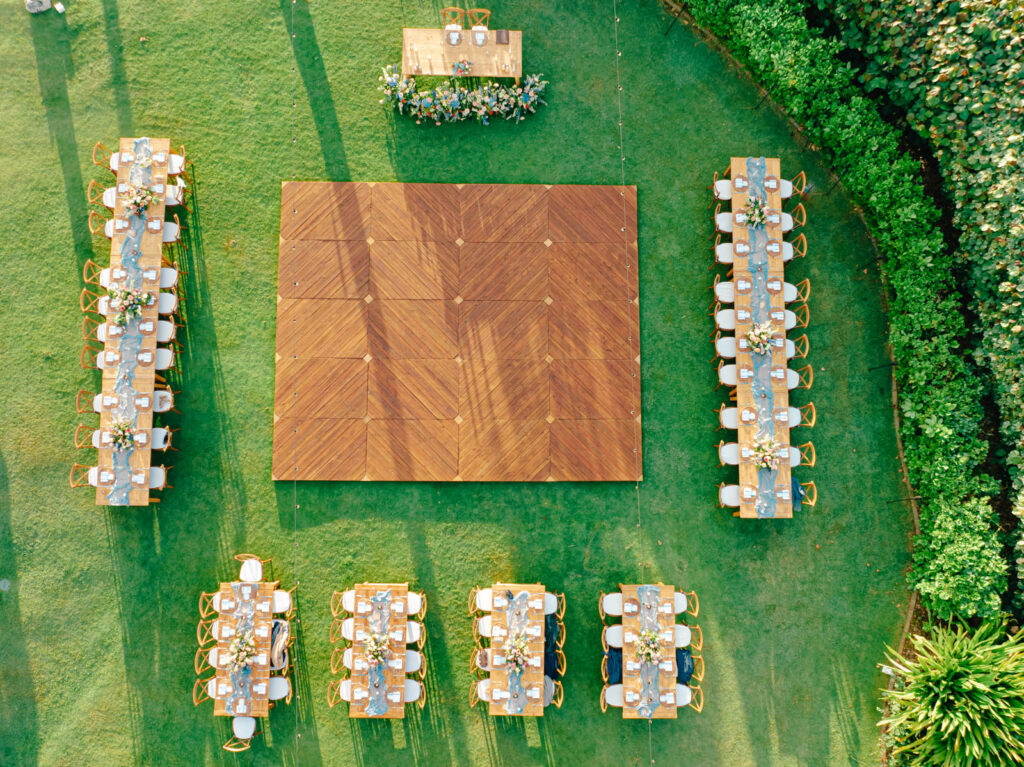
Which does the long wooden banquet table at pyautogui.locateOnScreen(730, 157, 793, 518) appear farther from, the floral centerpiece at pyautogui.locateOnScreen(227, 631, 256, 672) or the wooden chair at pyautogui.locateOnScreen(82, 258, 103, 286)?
the wooden chair at pyautogui.locateOnScreen(82, 258, 103, 286)

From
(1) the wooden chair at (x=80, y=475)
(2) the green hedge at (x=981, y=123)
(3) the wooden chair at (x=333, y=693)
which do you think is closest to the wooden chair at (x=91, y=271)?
(1) the wooden chair at (x=80, y=475)

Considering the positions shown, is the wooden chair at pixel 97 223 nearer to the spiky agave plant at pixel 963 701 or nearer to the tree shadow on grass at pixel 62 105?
the tree shadow on grass at pixel 62 105

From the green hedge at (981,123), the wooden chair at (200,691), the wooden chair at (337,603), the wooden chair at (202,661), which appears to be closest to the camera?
the green hedge at (981,123)

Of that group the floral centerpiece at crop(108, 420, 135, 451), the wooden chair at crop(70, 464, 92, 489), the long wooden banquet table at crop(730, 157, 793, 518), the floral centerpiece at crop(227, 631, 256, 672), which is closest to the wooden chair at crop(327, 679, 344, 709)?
the floral centerpiece at crop(227, 631, 256, 672)

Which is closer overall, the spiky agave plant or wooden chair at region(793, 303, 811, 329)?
the spiky agave plant

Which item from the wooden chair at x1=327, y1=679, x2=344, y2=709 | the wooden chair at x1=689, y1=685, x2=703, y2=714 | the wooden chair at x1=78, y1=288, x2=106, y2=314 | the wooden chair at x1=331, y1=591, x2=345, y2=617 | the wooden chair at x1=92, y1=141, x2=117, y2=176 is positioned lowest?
the wooden chair at x1=689, y1=685, x2=703, y2=714

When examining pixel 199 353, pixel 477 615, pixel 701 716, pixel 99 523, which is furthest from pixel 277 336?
pixel 701 716

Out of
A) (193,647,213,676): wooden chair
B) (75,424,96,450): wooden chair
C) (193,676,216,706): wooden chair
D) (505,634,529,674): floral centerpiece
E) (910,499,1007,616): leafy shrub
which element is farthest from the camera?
(75,424,96,450): wooden chair
